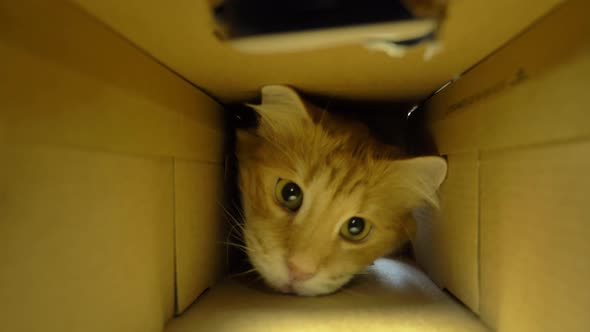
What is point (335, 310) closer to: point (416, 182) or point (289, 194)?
point (289, 194)

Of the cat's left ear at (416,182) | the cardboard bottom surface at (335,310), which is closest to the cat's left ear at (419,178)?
the cat's left ear at (416,182)

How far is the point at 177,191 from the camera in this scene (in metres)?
1.06

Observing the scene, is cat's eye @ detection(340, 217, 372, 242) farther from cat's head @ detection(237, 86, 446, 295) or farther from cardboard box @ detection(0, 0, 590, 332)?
cardboard box @ detection(0, 0, 590, 332)

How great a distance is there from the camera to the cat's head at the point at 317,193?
1193mm

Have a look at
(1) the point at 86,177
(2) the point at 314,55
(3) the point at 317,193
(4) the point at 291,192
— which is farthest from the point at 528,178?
(1) the point at 86,177

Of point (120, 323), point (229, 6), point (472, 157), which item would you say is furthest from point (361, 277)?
point (229, 6)

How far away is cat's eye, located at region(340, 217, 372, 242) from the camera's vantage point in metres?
1.31

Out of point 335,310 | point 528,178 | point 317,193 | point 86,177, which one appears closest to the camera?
point 86,177

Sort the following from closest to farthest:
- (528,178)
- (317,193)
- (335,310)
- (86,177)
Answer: (86,177)
(528,178)
(335,310)
(317,193)

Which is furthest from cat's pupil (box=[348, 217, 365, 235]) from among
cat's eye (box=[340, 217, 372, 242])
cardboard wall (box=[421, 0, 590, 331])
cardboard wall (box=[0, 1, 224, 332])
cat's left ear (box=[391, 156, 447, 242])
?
cardboard wall (box=[0, 1, 224, 332])

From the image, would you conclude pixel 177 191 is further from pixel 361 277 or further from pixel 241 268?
pixel 361 277

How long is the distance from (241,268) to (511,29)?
1.15 m

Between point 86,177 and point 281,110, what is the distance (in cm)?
70

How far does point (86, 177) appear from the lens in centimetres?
69
